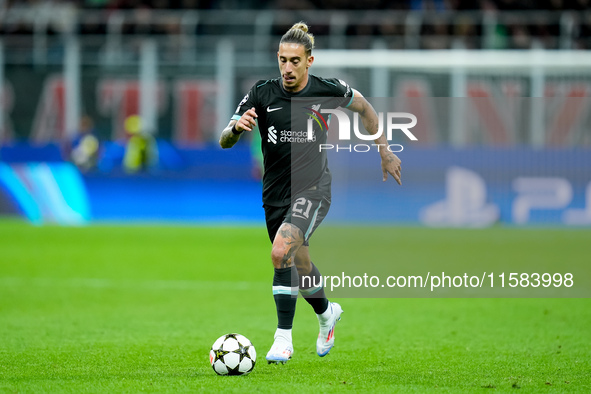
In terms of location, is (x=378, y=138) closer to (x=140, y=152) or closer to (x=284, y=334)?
(x=284, y=334)

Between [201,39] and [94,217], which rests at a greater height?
[201,39]

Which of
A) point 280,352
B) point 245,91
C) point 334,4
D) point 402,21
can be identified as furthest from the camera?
point 334,4

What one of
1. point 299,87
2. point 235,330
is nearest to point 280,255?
point 299,87

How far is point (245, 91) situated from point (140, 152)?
106 inches

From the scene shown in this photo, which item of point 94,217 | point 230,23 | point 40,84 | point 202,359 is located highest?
point 230,23

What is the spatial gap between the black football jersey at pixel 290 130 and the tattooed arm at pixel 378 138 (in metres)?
0.17

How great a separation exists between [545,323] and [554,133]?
9347 mm

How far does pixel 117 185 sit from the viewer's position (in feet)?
60.9

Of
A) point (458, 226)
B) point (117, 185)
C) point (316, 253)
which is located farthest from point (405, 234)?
point (316, 253)

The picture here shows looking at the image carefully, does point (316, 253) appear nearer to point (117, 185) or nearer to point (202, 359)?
point (202, 359)

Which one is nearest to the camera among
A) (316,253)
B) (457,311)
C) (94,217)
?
(316,253)

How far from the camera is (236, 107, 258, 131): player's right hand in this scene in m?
5.82

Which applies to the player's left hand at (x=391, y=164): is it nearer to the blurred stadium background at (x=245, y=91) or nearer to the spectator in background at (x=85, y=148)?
the blurred stadium background at (x=245, y=91)

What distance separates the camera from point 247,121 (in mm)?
5836
